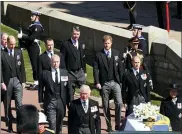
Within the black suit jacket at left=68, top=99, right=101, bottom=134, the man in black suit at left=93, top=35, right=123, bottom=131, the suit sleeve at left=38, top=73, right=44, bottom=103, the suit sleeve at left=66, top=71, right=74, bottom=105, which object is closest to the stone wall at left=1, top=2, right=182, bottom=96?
the man in black suit at left=93, top=35, right=123, bottom=131

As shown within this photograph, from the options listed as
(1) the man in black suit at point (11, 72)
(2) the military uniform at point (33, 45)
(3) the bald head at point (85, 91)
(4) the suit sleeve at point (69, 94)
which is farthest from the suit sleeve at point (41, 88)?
(2) the military uniform at point (33, 45)

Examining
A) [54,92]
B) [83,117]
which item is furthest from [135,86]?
[83,117]

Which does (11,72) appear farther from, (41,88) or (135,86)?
(135,86)

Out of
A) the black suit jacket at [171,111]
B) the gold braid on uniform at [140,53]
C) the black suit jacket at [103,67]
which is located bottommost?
the black suit jacket at [171,111]

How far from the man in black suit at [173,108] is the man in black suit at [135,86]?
76 cm

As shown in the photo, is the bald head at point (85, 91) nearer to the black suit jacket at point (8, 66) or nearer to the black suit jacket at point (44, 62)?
the black suit jacket at point (44, 62)

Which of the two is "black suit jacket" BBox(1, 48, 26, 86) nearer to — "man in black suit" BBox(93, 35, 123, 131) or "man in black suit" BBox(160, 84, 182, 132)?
"man in black suit" BBox(93, 35, 123, 131)

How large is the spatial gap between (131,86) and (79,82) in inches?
63.7

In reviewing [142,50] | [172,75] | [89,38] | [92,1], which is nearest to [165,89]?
[172,75]

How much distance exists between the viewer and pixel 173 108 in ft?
44.5

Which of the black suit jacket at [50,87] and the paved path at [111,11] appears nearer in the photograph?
the black suit jacket at [50,87]

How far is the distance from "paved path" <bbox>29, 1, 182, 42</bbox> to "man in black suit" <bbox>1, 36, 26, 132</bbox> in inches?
316

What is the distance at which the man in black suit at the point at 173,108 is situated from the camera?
1355 centimetres

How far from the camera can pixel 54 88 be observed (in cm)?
1367
